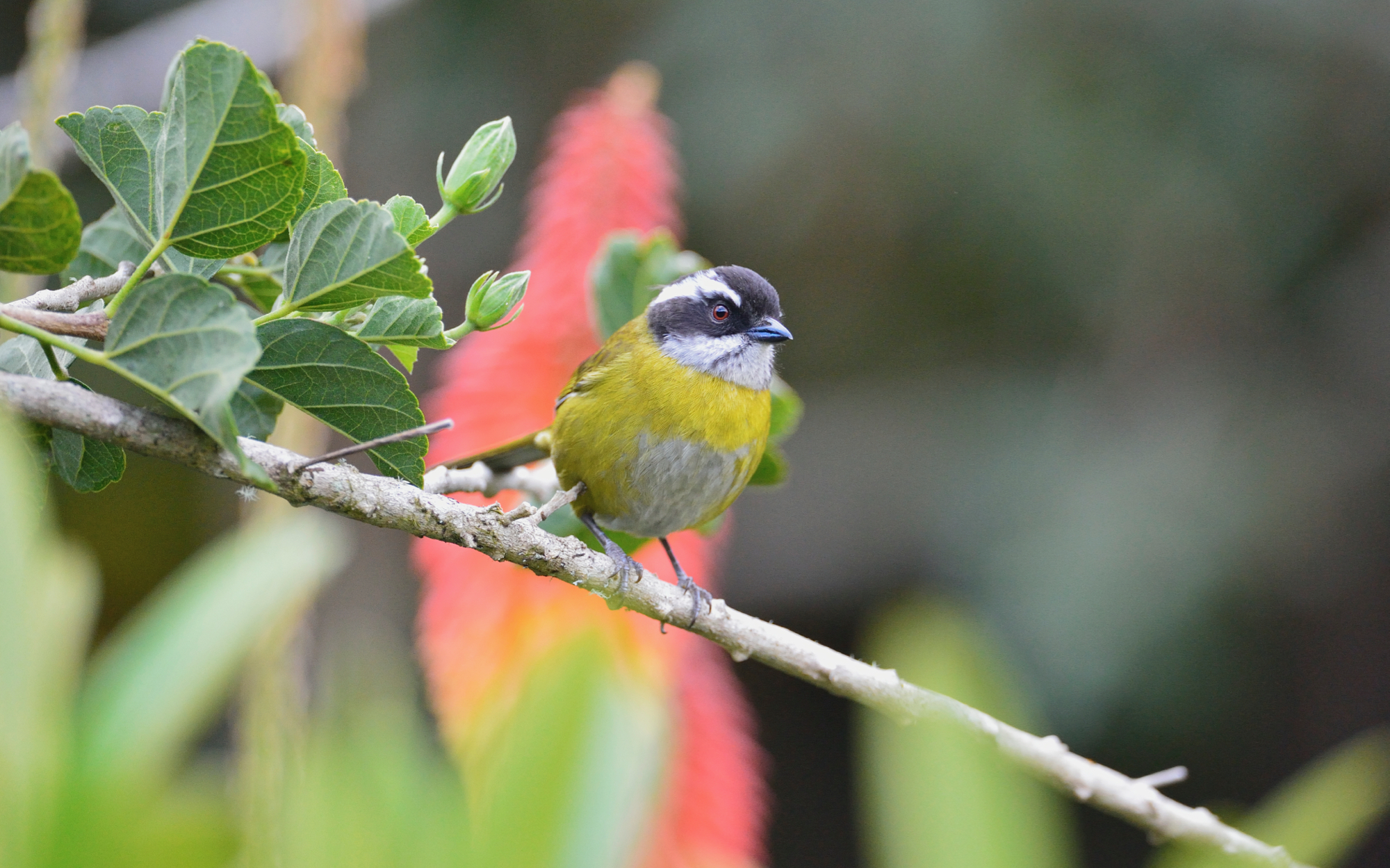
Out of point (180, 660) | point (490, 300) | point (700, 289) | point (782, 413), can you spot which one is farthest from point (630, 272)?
point (180, 660)

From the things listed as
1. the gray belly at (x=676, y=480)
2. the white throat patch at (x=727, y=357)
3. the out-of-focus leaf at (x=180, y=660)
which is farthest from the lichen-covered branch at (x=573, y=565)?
the white throat patch at (x=727, y=357)

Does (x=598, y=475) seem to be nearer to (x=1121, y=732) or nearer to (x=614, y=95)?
(x=614, y=95)

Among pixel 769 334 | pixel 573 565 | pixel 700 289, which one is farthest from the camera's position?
pixel 700 289

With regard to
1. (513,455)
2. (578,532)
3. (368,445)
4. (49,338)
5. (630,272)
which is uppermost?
(49,338)

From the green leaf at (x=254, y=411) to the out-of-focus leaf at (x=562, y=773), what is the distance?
995 mm

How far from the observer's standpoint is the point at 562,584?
3082 millimetres

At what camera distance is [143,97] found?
15.8 feet

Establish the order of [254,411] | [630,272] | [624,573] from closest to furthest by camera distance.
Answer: [254,411] → [624,573] → [630,272]

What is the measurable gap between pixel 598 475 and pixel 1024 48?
5205 millimetres

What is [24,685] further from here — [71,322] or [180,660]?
[71,322]

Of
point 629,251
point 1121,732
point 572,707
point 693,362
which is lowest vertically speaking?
point 1121,732

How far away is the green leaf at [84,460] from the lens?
3.90 ft

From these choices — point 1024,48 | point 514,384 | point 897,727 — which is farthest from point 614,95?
point 1024,48

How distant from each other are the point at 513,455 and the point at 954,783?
1952 millimetres
